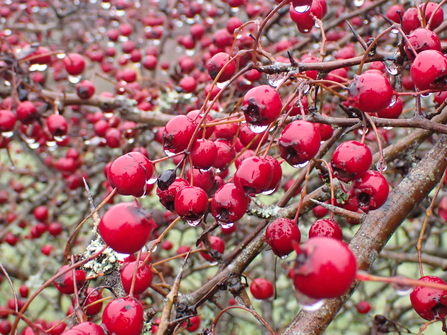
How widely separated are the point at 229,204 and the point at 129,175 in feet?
0.80

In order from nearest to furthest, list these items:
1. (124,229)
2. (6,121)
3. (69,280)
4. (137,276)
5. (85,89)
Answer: (124,229) → (137,276) → (69,280) → (6,121) → (85,89)

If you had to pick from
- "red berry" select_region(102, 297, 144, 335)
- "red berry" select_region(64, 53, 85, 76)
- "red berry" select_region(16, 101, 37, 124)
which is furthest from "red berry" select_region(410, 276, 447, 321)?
"red berry" select_region(64, 53, 85, 76)

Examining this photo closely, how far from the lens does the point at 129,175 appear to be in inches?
41.0

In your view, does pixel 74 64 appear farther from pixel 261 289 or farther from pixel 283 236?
pixel 283 236

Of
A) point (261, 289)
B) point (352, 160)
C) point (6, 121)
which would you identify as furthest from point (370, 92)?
point (6, 121)

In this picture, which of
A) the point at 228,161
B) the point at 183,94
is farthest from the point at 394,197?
the point at 183,94

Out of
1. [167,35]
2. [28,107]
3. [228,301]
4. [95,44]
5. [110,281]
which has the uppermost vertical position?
[110,281]

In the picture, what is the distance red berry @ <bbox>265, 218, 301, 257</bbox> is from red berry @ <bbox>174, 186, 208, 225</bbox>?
0.64ft

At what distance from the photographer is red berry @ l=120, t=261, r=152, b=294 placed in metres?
1.12

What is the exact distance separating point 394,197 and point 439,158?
181mm

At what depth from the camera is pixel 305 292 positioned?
0.63 m

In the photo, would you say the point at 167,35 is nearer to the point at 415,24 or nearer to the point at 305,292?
the point at 415,24

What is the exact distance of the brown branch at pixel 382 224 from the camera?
38.6 inches

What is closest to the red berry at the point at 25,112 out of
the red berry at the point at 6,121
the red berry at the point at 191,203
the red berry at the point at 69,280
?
the red berry at the point at 6,121
